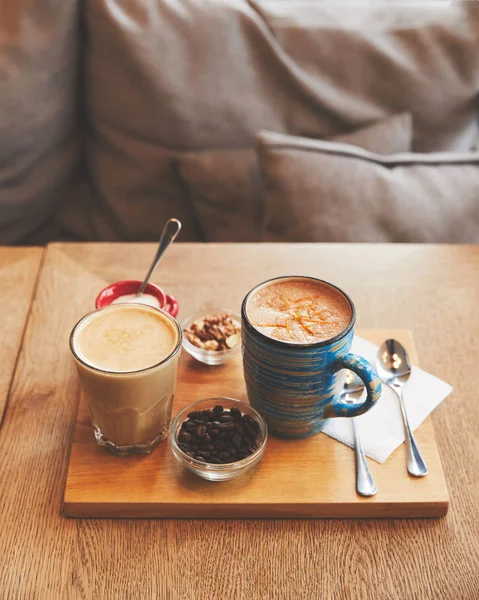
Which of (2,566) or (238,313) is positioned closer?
(2,566)

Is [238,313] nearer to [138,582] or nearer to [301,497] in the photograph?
[301,497]

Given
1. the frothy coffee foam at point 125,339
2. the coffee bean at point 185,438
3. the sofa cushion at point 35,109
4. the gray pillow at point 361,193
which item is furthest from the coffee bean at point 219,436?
the sofa cushion at point 35,109

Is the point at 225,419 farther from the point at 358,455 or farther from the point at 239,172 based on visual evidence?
the point at 239,172

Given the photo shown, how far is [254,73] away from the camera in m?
1.72

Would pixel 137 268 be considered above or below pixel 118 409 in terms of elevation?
below

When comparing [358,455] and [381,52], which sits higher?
[381,52]

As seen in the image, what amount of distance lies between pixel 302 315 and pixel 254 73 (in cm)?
104

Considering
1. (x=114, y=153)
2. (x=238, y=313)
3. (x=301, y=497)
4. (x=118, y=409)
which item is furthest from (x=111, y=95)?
(x=301, y=497)

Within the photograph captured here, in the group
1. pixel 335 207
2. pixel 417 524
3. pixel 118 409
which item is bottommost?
pixel 335 207

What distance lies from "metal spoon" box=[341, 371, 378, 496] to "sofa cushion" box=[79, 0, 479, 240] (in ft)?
3.13

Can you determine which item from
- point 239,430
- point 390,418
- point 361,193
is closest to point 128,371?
point 239,430

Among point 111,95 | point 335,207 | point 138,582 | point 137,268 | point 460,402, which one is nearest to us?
point 138,582

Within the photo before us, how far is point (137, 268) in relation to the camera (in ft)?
4.30

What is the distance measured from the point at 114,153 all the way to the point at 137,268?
62 cm
